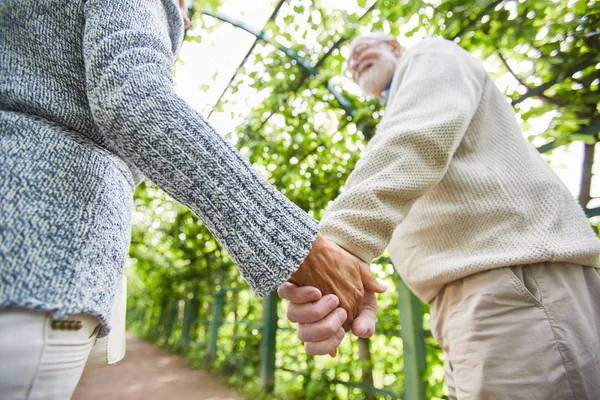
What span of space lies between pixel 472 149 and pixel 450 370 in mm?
783

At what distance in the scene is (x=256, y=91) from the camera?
3510 millimetres

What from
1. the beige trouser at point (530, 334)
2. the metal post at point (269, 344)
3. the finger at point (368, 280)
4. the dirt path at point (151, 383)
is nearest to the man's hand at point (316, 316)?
the finger at point (368, 280)

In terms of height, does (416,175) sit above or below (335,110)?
below

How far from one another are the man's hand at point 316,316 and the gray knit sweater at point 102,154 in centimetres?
14

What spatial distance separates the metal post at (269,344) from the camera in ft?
13.4

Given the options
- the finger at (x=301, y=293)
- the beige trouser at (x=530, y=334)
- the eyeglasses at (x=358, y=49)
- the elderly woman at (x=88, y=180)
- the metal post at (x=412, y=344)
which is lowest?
the metal post at (x=412, y=344)

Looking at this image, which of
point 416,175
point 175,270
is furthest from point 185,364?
point 416,175

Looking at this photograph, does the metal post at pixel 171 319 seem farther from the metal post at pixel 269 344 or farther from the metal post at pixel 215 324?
the metal post at pixel 269 344

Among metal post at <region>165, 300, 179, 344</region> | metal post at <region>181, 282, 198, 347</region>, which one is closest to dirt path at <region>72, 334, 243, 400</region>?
metal post at <region>181, 282, 198, 347</region>

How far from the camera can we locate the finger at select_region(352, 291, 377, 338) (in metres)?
0.93

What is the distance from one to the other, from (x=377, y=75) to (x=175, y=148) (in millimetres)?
1412

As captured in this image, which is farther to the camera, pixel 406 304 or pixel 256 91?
pixel 256 91

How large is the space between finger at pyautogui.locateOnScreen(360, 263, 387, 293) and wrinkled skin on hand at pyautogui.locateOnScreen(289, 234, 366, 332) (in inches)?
0.5

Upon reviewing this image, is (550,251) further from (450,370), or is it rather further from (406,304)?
(406,304)
